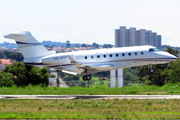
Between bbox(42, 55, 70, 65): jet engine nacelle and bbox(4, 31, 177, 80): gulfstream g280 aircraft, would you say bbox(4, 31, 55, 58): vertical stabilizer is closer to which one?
bbox(4, 31, 177, 80): gulfstream g280 aircraft

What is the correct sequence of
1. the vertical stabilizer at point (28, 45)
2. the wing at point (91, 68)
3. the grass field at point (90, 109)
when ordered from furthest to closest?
the vertical stabilizer at point (28, 45) < the wing at point (91, 68) < the grass field at point (90, 109)

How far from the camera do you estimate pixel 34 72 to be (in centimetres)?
5762

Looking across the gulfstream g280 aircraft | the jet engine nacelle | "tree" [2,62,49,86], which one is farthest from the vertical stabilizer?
"tree" [2,62,49,86]

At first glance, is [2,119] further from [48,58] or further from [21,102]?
[48,58]

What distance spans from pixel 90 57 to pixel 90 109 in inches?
473

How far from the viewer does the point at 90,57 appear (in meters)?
32.9

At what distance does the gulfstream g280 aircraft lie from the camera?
32.7m

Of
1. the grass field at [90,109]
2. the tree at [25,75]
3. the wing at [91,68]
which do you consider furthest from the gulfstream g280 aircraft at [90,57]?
the tree at [25,75]

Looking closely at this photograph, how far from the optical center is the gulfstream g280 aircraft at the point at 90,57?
32.7 meters

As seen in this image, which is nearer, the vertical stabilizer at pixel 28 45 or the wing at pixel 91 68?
the wing at pixel 91 68

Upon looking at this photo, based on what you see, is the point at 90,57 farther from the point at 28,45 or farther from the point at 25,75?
the point at 25,75

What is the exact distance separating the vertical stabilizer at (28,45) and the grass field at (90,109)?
327 inches

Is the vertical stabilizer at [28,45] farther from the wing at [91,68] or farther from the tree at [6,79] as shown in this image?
the tree at [6,79]

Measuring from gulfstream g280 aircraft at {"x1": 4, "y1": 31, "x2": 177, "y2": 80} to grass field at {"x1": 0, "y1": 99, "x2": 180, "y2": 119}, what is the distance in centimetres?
807
